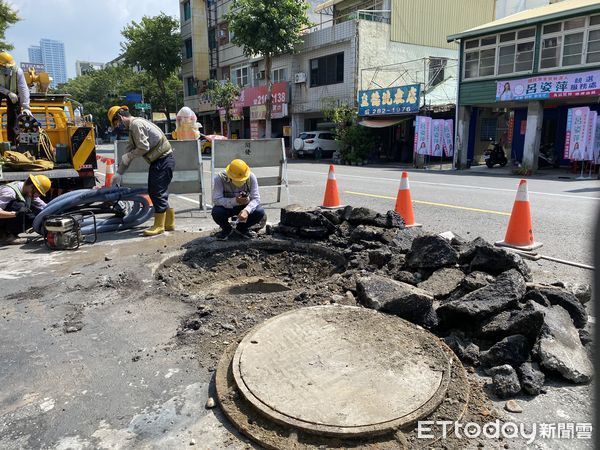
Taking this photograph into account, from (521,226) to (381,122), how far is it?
1918cm

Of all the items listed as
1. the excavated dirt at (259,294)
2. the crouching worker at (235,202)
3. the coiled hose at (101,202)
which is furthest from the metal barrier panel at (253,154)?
the excavated dirt at (259,294)

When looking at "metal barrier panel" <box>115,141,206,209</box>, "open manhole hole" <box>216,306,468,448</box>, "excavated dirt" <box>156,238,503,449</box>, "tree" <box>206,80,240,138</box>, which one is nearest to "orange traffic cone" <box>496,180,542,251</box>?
"excavated dirt" <box>156,238,503,449</box>

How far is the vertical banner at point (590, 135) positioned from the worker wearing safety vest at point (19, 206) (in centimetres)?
1554

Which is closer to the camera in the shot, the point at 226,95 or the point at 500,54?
the point at 500,54

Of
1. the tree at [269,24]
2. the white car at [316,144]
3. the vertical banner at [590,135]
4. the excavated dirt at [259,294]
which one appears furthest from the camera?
the tree at [269,24]


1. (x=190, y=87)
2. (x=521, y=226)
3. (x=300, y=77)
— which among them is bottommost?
(x=521, y=226)

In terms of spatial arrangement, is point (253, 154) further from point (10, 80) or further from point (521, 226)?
point (521, 226)

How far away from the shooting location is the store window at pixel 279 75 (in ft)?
105

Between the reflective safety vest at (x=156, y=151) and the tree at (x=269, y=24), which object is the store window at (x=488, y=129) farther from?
the reflective safety vest at (x=156, y=151)

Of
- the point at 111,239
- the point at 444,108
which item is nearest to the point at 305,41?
the point at 444,108

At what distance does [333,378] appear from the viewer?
2.53 m

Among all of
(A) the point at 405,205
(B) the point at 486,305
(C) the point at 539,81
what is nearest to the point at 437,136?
(C) the point at 539,81

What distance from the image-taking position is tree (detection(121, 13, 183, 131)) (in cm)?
4262

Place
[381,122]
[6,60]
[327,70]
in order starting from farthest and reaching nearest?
[327,70] < [381,122] < [6,60]
